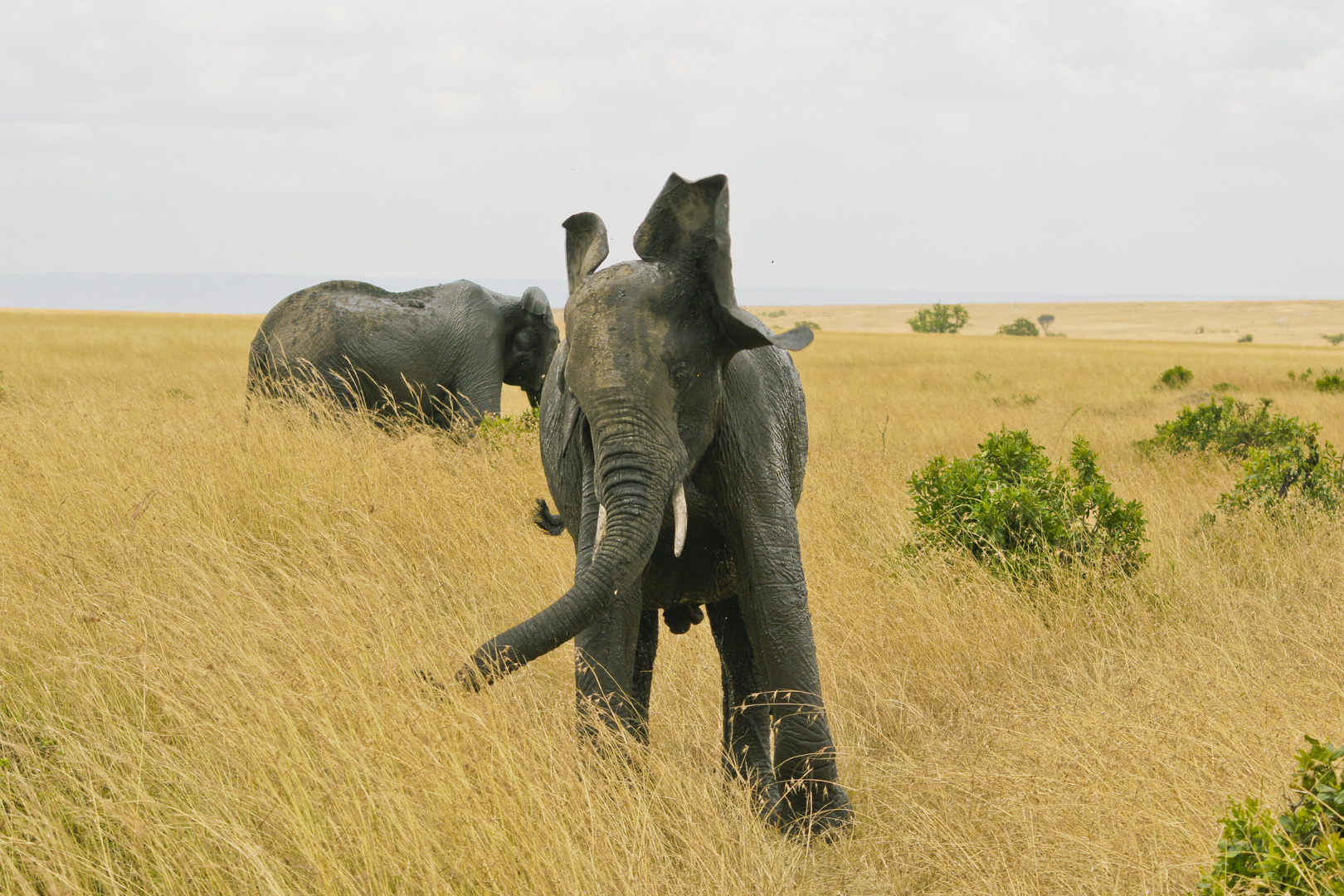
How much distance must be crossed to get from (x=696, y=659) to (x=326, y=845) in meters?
2.47

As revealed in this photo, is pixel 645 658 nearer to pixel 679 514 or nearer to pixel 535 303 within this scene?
pixel 679 514

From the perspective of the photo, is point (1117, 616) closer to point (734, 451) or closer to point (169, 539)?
point (734, 451)

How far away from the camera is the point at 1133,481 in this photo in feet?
31.6

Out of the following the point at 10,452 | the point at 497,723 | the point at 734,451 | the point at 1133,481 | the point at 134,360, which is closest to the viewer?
the point at 734,451

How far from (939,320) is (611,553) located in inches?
2551

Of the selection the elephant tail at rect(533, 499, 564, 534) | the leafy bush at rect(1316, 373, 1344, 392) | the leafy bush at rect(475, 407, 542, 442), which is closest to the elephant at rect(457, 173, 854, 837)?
the elephant tail at rect(533, 499, 564, 534)

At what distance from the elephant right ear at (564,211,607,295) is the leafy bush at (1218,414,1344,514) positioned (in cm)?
588

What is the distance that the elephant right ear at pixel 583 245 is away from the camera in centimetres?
341

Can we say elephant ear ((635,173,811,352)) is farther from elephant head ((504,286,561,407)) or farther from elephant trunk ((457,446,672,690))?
elephant head ((504,286,561,407))

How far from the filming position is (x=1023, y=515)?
21.2 feet

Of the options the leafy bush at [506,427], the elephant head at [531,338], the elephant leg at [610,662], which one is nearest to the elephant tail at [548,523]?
the elephant leg at [610,662]

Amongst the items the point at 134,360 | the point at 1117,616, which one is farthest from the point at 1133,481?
the point at 134,360

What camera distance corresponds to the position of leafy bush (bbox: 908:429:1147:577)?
6.34 m

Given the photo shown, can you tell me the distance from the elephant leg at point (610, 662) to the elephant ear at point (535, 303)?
320 inches
